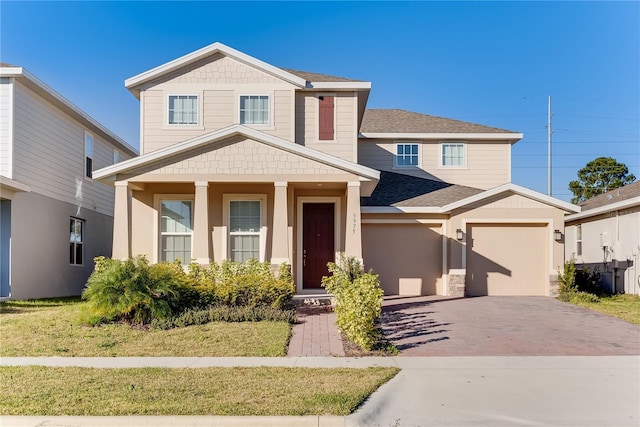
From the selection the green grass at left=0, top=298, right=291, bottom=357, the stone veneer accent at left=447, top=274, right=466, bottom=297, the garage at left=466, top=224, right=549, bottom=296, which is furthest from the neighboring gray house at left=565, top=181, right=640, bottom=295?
the green grass at left=0, top=298, right=291, bottom=357

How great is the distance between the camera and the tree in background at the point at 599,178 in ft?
138

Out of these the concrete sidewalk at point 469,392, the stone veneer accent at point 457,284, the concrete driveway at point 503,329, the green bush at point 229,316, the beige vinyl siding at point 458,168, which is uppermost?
the beige vinyl siding at point 458,168

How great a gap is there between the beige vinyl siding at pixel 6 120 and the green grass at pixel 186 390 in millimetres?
9306

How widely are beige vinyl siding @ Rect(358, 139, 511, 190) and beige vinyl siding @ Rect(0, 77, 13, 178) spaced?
11483 mm

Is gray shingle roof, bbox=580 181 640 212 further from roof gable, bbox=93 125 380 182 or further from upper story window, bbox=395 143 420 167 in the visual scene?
roof gable, bbox=93 125 380 182

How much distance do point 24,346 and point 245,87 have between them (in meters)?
9.37

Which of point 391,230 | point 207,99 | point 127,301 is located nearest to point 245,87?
point 207,99

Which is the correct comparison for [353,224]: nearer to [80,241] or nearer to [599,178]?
[80,241]

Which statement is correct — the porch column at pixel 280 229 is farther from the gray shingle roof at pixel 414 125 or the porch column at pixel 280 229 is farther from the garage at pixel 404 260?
the gray shingle roof at pixel 414 125

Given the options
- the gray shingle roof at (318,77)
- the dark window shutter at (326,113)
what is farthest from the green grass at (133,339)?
the gray shingle roof at (318,77)

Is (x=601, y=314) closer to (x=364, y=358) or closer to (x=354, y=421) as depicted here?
(x=364, y=358)

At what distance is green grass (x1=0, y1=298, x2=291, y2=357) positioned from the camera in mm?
8352

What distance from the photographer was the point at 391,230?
635 inches

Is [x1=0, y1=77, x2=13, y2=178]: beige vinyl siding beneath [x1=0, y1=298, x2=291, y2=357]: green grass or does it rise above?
above
